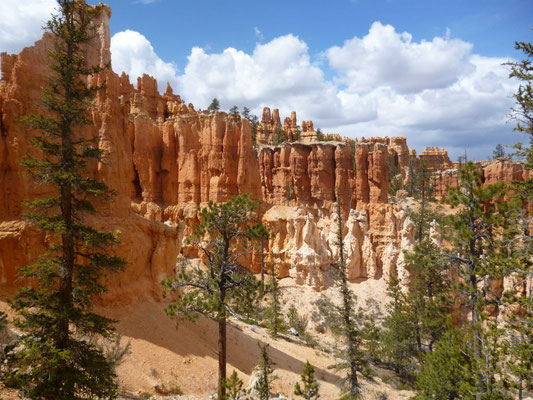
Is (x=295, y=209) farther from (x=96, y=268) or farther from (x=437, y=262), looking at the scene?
(x=96, y=268)

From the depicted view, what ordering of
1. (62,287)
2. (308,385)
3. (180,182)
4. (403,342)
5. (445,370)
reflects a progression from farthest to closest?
1. (180,182)
2. (403,342)
3. (445,370)
4. (308,385)
5. (62,287)

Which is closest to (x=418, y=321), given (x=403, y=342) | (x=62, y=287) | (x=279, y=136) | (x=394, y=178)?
(x=403, y=342)

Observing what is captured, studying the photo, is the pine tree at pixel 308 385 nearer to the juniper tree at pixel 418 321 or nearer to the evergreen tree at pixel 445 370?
the evergreen tree at pixel 445 370

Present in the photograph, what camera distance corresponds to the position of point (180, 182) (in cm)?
4144

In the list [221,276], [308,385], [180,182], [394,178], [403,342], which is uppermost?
[394,178]

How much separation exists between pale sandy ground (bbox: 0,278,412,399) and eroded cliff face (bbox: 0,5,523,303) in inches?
64.5

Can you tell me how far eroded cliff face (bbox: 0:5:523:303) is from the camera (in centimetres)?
1541

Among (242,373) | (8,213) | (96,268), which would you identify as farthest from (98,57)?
(242,373)

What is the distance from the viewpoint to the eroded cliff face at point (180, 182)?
15414mm

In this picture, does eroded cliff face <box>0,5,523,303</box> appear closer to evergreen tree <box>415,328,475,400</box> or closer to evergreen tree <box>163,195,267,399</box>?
evergreen tree <box>163,195,267,399</box>

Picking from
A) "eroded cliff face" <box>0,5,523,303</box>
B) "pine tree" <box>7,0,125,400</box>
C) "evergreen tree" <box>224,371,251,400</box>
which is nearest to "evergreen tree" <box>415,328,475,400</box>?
"evergreen tree" <box>224,371,251,400</box>

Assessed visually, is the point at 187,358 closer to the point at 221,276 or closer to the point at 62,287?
the point at 221,276

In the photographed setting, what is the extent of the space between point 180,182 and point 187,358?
2743 centimetres

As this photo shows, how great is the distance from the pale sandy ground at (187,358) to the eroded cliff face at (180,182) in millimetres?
1639
